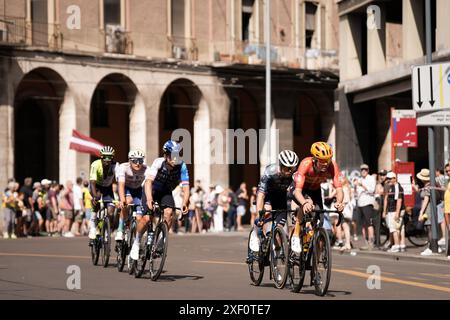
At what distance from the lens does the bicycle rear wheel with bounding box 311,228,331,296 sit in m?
13.7

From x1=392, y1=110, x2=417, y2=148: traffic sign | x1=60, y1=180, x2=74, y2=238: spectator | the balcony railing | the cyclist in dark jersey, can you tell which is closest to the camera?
the cyclist in dark jersey

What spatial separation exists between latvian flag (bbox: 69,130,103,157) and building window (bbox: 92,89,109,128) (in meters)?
6.27

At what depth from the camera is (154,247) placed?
16156mm

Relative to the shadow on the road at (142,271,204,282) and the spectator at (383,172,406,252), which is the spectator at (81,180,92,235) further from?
the shadow on the road at (142,271,204,282)

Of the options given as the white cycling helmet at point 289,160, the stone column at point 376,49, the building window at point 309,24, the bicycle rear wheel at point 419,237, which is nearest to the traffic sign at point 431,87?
the bicycle rear wheel at point 419,237

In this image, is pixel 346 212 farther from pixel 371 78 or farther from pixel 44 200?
pixel 44 200

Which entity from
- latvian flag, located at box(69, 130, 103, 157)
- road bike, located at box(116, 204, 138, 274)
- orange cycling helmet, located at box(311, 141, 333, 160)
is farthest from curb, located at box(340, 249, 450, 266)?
latvian flag, located at box(69, 130, 103, 157)

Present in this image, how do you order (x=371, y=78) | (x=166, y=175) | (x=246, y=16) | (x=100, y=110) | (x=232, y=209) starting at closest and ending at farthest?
(x=166, y=175) < (x=371, y=78) < (x=232, y=209) < (x=100, y=110) < (x=246, y=16)

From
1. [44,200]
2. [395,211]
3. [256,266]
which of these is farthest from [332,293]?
[44,200]

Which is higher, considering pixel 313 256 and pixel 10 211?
pixel 10 211

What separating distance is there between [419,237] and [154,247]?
13.7m

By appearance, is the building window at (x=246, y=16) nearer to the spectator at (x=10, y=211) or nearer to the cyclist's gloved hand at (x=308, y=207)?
the spectator at (x=10, y=211)
